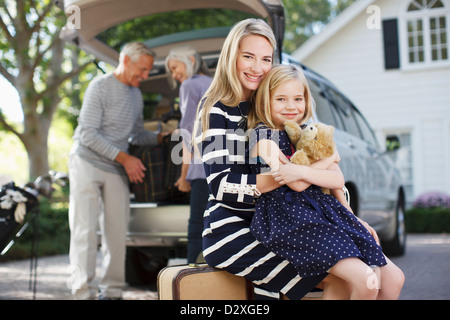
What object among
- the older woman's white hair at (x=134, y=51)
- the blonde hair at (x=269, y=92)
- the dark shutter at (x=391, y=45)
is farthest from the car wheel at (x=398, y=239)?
the dark shutter at (x=391, y=45)

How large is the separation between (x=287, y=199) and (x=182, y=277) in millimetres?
552

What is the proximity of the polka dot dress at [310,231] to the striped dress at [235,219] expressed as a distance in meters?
0.08

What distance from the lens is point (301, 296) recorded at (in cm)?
221

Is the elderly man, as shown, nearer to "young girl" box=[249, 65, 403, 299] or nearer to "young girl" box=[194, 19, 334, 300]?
"young girl" box=[194, 19, 334, 300]

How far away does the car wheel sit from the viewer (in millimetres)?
6910

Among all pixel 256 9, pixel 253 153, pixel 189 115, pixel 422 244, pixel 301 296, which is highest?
pixel 256 9

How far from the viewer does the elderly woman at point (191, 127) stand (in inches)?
140

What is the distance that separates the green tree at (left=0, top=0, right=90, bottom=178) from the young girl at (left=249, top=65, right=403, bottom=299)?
8073mm

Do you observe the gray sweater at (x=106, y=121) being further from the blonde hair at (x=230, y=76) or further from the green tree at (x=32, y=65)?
the green tree at (x=32, y=65)

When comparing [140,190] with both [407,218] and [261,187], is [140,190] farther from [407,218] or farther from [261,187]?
[407,218]

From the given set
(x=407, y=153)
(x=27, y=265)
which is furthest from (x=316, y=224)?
(x=407, y=153)

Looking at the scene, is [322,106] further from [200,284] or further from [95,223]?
[200,284]

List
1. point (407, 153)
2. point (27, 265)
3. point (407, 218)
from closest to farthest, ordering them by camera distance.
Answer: point (27, 265), point (407, 218), point (407, 153)

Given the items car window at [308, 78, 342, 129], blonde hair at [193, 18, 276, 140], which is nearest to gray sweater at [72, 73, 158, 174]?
car window at [308, 78, 342, 129]
